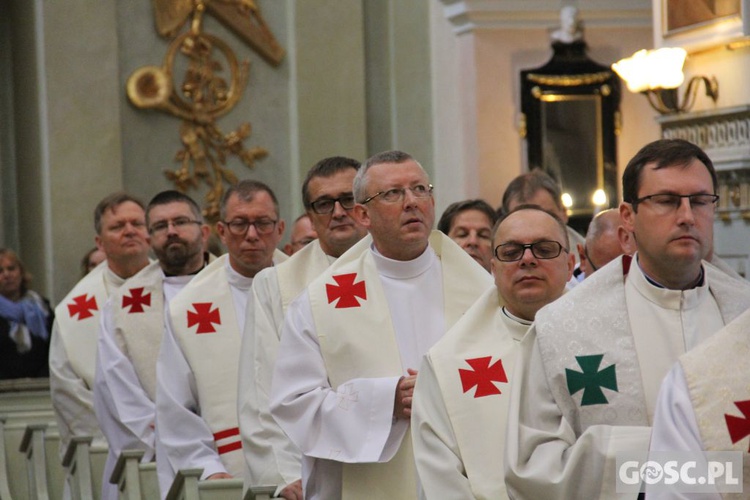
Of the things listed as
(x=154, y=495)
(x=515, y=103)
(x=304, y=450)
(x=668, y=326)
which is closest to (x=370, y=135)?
(x=515, y=103)

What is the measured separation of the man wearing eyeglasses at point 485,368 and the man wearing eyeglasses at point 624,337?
30cm

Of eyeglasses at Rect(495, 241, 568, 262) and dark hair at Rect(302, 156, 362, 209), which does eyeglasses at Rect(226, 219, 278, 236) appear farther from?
eyeglasses at Rect(495, 241, 568, 262)

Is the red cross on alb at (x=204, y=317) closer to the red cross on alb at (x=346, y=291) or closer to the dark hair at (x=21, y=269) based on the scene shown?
the red cross on alb at (x=346, y=291)

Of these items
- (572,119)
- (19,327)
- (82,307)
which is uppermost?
(572,119)

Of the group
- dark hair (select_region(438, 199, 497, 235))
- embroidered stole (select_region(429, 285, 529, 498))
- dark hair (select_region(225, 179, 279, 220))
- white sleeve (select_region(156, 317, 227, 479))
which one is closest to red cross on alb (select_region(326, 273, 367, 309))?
embroidered stole (select_region(429, 285, 529, 498))

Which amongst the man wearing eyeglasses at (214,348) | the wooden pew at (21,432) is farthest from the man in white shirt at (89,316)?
the man wearing eyeglasses at (214,348)

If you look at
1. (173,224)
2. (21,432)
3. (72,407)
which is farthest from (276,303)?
(21,432)

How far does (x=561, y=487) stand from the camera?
392 centimetres

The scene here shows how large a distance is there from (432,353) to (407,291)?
899 millimetres

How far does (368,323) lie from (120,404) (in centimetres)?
245

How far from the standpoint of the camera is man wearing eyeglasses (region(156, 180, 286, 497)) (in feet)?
22.1

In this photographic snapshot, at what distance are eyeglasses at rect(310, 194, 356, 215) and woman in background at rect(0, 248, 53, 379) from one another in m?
4.93

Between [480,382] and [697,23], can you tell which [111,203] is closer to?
[480,382]

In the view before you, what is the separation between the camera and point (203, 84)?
14.2 meters
